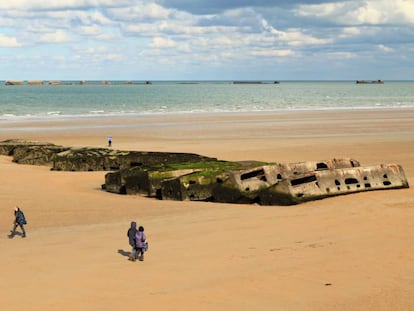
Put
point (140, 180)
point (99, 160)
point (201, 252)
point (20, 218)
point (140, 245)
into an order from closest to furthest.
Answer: point (140, 245)
point (201, 252)
point (20, 218)
point (140, 180)
point (99, 160)

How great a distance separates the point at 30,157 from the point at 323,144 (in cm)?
1616

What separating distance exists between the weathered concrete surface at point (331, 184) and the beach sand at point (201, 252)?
0.39 m

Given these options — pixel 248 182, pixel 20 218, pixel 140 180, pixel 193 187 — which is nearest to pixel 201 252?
pixel 20 218

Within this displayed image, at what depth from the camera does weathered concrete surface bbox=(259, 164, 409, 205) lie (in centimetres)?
1862

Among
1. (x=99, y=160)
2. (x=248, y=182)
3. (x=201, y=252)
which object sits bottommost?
(x=201, y=252)

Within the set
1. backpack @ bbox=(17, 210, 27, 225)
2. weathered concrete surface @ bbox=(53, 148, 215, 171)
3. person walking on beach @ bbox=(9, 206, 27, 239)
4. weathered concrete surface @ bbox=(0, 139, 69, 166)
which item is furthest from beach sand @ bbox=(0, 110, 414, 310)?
weathered concrete surface @ bbox=(0, 139, 69, 166)

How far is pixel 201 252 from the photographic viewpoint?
42.8 feet

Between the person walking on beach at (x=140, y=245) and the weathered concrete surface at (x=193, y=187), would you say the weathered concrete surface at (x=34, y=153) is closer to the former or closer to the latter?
the weathered concrete surface at (x=193, y=187)

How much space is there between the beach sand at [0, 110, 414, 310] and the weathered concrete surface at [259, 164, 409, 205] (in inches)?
15.2

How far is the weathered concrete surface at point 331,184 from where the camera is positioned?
1862 cm

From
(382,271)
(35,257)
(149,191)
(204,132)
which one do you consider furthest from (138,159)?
(204,132)

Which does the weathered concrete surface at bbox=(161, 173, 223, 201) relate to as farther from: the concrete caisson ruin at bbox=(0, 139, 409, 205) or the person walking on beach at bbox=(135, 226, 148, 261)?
the person walking on beach at bbox=(135, 226, 148, 261)

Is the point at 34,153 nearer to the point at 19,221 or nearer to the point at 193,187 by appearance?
the point at 193,187

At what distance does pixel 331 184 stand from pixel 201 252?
7295 millimetres
